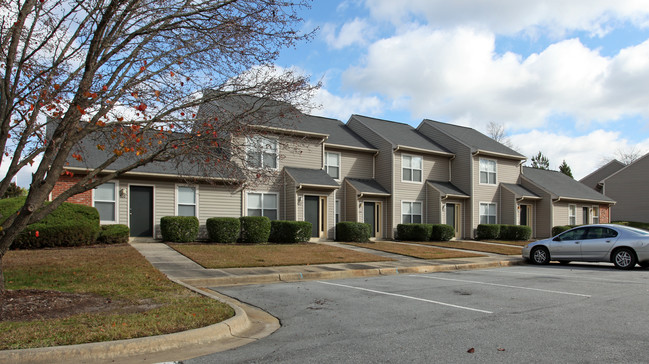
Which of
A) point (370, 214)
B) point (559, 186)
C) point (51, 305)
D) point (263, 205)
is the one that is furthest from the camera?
point (559, 186)

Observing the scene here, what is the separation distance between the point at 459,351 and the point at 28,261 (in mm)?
11556

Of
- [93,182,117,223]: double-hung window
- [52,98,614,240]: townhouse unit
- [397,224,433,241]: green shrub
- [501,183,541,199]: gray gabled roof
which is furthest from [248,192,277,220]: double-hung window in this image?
[501,183,541,199]: gray gabled roof

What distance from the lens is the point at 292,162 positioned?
24.7 metres

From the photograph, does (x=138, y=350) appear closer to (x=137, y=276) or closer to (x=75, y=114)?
(x=75, y=114)

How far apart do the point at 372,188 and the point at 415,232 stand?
10.9ft

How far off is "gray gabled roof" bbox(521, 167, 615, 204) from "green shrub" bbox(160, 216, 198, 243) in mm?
23707

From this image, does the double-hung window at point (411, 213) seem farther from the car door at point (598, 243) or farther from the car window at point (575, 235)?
the car door at point (598, 243)

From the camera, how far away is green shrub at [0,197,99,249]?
15.9m

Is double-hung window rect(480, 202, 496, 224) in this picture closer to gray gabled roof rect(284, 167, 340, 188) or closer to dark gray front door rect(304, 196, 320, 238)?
gray gabled roof rect(284, 167, 340, 188)

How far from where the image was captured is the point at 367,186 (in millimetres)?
26906

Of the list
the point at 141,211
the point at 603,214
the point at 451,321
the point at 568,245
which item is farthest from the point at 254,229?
the point at 603,214

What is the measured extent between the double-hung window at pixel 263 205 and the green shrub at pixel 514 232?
49.5ft

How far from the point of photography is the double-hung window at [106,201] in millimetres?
19220

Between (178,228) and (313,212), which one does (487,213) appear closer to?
(313,212)
